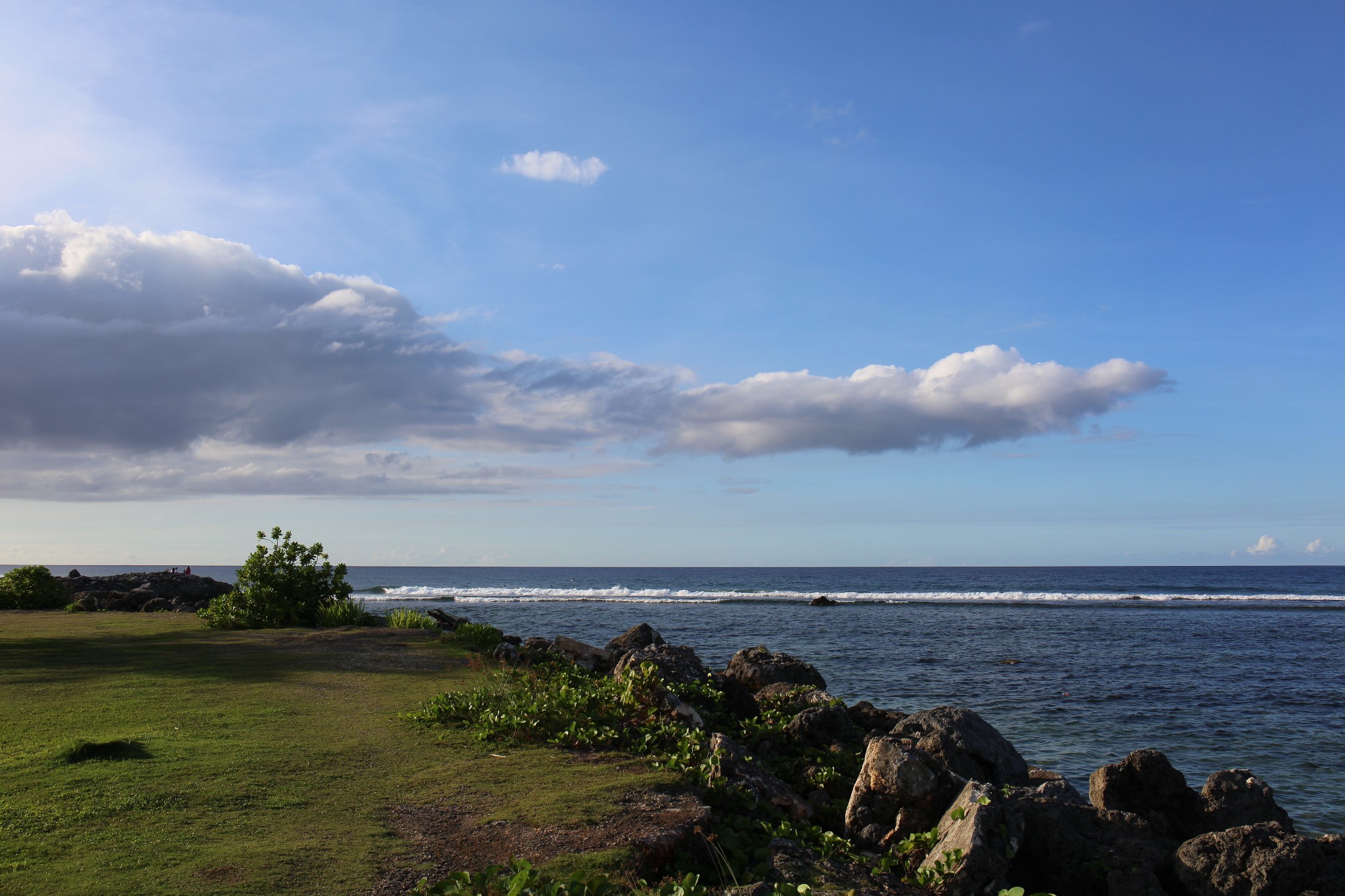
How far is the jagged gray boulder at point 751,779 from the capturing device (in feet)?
24.4

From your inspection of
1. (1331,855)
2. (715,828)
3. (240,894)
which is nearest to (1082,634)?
(1331,855)

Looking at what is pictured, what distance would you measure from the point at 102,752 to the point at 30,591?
2375cm

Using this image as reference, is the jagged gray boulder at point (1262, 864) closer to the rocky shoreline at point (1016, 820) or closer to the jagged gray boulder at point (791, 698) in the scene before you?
the rocky shoreline at point (1016, 820)

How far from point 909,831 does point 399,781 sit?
4761 millimetres

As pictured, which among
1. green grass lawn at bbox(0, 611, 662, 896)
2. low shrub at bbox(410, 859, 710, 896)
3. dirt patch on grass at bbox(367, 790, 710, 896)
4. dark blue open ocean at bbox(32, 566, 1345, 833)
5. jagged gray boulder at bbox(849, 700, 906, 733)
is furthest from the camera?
dark blue open ocean at bbox(32, 566, 1345, 833)

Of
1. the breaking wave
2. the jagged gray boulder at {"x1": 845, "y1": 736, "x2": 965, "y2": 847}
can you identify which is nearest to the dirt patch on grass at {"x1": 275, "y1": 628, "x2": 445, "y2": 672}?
the jagged gray boulder at {"x1": 845, "y1": 736, "x2": 965, "y2": 847}

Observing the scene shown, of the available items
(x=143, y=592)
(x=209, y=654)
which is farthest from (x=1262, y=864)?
(x=143, y=592)

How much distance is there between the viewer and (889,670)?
77.0 ft

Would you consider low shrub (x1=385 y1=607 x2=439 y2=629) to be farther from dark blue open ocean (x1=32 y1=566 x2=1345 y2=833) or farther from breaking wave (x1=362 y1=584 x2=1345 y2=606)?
breaking wave (x1=362 y1=584 x2=1345 y2=606)

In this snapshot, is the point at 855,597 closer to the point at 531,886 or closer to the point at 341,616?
the point at 341,616

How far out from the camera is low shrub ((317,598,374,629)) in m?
19.0

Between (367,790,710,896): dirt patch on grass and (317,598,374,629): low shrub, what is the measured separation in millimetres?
13519

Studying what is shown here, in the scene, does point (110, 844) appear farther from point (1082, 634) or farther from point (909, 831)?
point (1082, 634)

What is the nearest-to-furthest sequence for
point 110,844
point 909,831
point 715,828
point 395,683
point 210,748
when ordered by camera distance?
point 110,844 → point 715,828 → point 909,831 → point 210,748 → point 395,683
